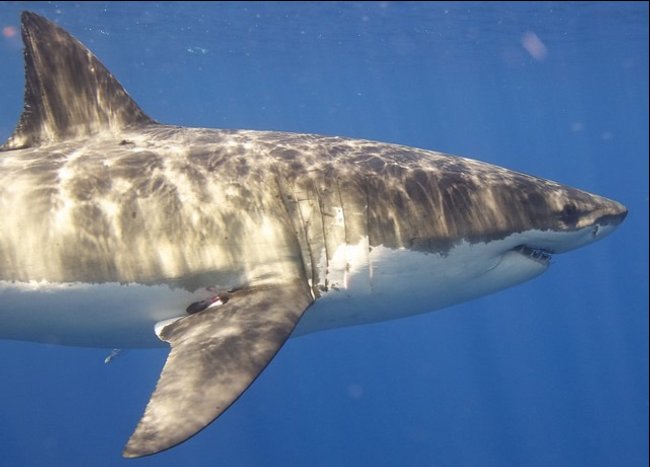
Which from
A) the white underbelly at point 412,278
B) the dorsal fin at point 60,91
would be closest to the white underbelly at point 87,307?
the white underbelly at point 412,278

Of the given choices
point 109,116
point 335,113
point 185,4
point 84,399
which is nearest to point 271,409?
point 84,399

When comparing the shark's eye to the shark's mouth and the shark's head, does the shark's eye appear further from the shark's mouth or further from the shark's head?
the shark's mouth

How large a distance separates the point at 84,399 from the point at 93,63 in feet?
77.2

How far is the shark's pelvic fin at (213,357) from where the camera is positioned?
283 centimetres

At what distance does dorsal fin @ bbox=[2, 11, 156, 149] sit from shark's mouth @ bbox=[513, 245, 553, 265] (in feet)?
12.2

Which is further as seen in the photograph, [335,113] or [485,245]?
[335,113]

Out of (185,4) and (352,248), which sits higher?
(185,4)

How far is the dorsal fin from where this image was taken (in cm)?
502

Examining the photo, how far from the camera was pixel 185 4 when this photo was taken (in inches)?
1049

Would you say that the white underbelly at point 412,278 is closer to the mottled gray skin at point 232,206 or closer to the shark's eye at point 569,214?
the mottled gray skin at point 232,206

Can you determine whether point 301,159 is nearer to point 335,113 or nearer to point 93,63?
point 93,63

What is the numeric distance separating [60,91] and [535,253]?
445 cm

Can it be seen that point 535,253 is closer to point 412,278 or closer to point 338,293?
point 412,278

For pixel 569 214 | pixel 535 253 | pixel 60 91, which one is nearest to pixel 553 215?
pixel 569 214
